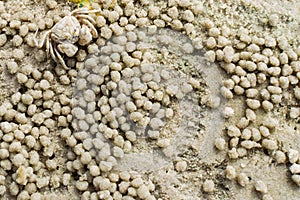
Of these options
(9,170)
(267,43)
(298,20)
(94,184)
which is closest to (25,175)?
(9,170)

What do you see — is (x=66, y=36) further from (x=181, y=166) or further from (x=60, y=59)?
(x=181, y=166)

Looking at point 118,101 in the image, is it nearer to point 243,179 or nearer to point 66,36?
point 66,36

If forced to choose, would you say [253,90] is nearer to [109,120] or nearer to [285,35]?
[285,35]

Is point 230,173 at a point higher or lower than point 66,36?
lower

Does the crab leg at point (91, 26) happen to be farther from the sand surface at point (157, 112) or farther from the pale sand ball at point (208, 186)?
the pale sand ball at point (208, 186)

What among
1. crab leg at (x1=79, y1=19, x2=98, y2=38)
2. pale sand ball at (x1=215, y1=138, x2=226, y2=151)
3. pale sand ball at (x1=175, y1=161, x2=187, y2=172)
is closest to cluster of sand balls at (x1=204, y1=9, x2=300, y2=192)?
pale sand ball at (x1=215, y1=138, x2=226, y2=151)

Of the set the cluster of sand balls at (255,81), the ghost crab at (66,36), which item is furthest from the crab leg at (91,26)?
the cluster of sand balls at (255,81)

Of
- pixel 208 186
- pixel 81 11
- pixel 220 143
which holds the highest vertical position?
pixel 81 11

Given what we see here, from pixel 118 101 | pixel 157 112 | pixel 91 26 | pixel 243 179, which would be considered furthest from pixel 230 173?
pixel 91 26
